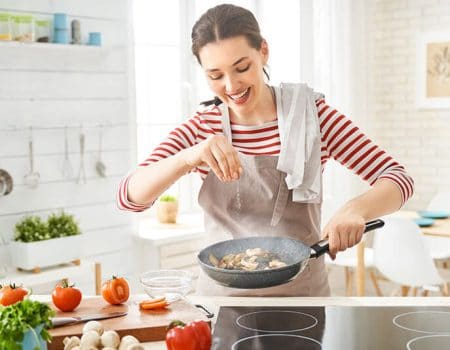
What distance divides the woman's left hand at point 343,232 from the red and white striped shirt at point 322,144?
26 cm

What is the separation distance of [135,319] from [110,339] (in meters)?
0.19

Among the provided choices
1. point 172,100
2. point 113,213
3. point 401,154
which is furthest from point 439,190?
point 113,213

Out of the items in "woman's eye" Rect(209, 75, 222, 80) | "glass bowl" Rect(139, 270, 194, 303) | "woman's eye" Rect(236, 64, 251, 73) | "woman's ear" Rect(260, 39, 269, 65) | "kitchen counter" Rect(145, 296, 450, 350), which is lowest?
"kitchen counter" Rect(145, 296, 450, 350)

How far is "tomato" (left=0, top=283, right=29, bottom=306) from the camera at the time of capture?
1755mm

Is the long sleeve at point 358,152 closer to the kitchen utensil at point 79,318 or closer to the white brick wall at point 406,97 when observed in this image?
the kitchen utensil at point 79,318

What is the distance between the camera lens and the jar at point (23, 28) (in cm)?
355

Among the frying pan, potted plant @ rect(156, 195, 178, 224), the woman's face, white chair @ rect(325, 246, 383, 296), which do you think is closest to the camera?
the frying pan

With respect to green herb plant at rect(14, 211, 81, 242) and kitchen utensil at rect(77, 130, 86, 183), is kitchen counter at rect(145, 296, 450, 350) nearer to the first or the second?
green herb plant at rect(14, 211, 81, 242)

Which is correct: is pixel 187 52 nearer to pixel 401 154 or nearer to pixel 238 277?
pixel 401 154

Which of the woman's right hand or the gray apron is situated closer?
the woman's right hand

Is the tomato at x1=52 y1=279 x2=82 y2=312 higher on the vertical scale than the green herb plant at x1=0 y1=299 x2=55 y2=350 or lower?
lower

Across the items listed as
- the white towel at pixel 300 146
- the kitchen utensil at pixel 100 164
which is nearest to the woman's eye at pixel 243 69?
the white towel at pixel 300 146

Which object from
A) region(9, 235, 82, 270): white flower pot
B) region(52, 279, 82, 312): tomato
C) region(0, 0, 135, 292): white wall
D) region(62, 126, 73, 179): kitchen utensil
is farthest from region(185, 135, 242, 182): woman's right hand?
region(62, 126, 73, 179): kitchen utensil

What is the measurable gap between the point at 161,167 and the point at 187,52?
285 centimetres
